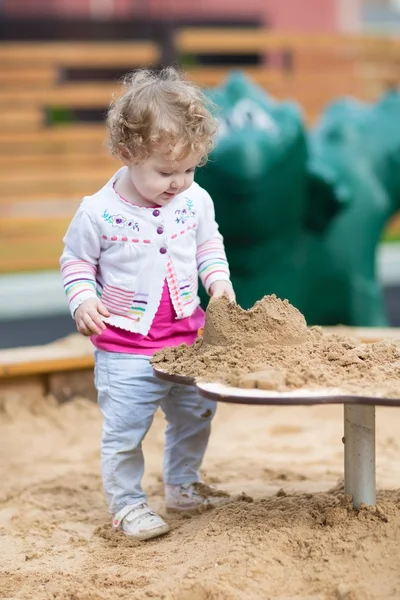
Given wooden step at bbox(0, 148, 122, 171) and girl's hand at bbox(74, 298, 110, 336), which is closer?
girl's hand at bbox(74, 298, 110, 336)

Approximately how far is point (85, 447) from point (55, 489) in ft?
1.54

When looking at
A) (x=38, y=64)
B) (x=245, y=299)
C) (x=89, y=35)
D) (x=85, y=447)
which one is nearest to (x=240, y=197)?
(x=245, y=299)

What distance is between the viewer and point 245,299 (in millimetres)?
4770

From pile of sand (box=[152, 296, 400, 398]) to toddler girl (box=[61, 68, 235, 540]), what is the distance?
164 millimetres

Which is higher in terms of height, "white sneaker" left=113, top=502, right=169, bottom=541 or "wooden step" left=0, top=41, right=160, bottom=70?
"wooden step" left=0, top=41, right=160, bottom=70

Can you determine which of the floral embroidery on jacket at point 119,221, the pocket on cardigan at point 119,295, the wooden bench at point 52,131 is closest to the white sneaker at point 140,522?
the pocket on cardigan at point 119,295

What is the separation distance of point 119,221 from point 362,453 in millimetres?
834

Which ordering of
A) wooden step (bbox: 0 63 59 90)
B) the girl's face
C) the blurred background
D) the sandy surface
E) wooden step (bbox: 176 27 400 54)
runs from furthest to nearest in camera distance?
wooden step (bbox: 176 27 400 54), wooden step (bbox: 0 63 59 90), the blurred background, the girl's face, the sandy surface

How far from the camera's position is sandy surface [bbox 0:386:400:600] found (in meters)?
2.13

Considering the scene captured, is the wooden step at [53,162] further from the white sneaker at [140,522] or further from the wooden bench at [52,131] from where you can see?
the white sneaker at [140,522]

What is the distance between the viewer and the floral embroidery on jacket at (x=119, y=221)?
2.56 meters

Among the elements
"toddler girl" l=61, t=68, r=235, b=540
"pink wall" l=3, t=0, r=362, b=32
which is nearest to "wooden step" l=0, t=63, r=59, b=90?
"toddler girl" l=61, t=68, r=235, b=540

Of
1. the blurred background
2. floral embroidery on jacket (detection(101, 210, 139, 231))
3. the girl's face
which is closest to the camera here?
the girl's face

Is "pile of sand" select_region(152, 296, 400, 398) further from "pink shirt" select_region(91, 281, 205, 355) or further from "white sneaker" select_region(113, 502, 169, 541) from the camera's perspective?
"white sneaker" select_region(113, 502, 169, 541)
